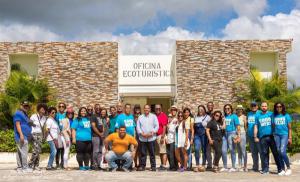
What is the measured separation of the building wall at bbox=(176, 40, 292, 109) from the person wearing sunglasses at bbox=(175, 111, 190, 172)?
952 cm

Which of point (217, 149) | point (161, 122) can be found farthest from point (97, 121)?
point (217, 149)

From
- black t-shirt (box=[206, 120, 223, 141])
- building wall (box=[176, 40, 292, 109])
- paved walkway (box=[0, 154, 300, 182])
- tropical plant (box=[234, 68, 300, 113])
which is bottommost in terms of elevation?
paved walkway (box=[0, 154, 300, 182])

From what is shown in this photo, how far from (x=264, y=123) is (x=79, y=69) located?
482 inches

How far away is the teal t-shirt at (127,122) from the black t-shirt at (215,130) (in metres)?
1.98

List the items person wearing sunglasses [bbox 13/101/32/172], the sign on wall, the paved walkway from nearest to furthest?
the paved walkway, person wearing sunglasses [bbox 13/101/32/172], the sign on wall

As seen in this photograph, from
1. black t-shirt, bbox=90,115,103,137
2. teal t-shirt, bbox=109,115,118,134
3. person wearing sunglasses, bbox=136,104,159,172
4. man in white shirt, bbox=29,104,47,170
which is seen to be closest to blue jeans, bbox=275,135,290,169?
person wearing sunglasses, bbox=136,104,159,172

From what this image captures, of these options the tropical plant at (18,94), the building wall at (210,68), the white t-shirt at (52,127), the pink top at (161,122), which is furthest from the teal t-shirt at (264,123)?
the tropical plant at (18,94)

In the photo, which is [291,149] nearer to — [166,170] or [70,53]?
[166,170]

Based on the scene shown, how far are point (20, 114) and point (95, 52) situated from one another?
10.9 m

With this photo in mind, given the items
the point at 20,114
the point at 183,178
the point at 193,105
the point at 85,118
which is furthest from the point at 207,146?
the point at 193,105

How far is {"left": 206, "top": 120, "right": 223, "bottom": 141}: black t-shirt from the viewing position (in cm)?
1251

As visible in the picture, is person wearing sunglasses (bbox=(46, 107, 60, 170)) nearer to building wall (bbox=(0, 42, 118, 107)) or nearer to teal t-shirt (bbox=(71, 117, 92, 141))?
teal t-shirt (bbox=(71, 117, 92, 141))

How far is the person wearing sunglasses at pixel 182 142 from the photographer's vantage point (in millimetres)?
12648

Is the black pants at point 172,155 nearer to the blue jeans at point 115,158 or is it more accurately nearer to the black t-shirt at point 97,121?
the blue jeans at point 115,158
